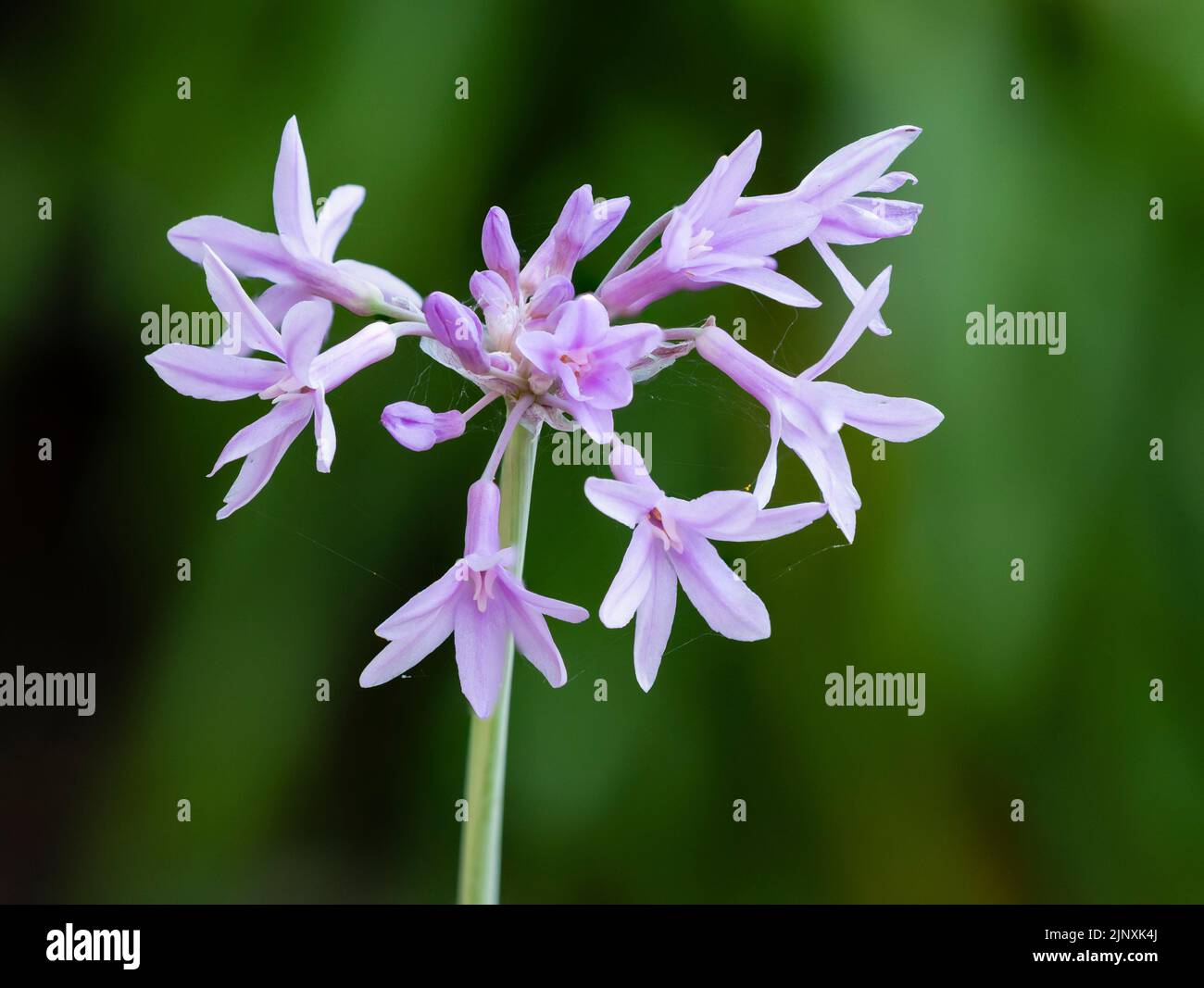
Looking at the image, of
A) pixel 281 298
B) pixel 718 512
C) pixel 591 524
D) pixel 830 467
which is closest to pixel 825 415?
pixel 830 467

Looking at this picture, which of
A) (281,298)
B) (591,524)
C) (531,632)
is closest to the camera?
(531,632)

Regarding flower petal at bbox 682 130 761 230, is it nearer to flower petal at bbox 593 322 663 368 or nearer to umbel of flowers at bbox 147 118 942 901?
umbel of flowers at bbox 147 118 942 901

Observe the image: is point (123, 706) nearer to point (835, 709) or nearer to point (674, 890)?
point (674, 890)

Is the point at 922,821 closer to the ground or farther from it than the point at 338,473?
closer to the ground

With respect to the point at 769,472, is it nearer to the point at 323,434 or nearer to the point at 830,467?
the point at 830,467

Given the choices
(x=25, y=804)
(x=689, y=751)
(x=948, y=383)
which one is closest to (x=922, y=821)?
(x=689, y=751)

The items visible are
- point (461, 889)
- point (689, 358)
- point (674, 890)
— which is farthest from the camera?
point (674, 890)

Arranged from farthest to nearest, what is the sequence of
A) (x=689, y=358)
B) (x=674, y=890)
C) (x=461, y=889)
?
(x=674, y=890)
(x=689, y=358)
(x=461, y=889)
